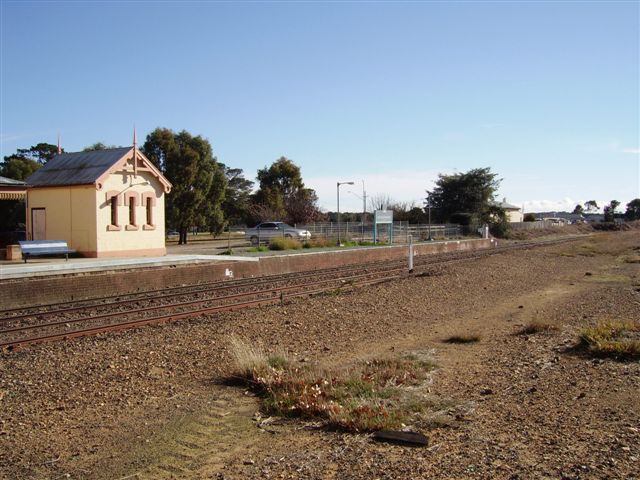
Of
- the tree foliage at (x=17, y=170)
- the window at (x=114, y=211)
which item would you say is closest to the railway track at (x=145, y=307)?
the window at (x=114, y=211)

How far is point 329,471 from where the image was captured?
5484 millimetres

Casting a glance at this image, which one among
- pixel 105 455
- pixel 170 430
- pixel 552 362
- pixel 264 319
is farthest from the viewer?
pixel 264 319

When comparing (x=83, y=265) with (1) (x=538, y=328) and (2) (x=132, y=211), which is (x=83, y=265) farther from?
(1) (x=538, y=328)

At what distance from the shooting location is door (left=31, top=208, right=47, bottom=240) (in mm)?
28781

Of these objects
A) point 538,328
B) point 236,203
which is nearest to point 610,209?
point 236,203

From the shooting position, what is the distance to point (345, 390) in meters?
7.84

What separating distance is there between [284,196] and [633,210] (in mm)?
99746

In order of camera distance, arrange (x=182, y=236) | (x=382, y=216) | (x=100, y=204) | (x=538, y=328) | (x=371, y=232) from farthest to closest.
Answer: (x=371, y=232), (x=182, y=236), (x=382, y=216), (x=100, y=204), (x=538, y=328)

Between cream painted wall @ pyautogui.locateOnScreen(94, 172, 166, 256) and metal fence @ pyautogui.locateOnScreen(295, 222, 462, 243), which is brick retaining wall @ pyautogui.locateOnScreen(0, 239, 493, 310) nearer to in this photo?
cream painted wall @ pyautogui.locateOnScreen(94, 172, 166, 256)

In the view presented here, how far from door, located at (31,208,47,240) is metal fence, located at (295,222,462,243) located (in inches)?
794

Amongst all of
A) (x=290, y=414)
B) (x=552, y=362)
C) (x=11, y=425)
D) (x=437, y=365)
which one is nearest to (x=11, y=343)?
(x=11, y=425)

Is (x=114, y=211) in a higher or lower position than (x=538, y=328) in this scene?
higher

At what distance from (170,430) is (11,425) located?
69.3 inches

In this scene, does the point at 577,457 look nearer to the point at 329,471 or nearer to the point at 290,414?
the point at 329,471
